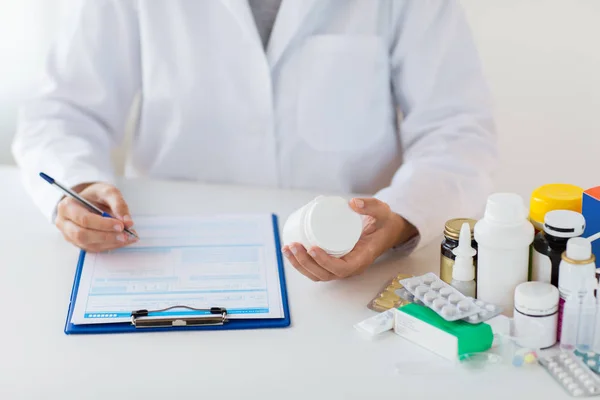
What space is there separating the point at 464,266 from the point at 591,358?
156mm

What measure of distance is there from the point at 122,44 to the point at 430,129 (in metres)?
0.53

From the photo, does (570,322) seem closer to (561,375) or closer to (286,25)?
(561,375)

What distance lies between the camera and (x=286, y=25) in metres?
1.23

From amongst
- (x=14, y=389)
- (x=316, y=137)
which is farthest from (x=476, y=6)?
(x=14, y=389)

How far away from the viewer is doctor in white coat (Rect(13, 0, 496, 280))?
3.97 ft

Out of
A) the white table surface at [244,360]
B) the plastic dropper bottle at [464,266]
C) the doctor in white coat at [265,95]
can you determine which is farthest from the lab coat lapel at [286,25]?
the plastic dropper bottle at [464,266]

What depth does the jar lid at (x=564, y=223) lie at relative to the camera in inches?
30.3

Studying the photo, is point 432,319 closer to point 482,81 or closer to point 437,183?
point 437,183

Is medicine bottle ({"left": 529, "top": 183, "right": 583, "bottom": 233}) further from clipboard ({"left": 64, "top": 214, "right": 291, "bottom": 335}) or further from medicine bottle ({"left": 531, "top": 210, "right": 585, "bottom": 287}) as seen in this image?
clipboard ({"left": 64, "top": 214, "right": 291, "bottom": 335})

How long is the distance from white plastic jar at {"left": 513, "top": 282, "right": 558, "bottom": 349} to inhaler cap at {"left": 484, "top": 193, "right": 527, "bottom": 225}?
7 centimetres

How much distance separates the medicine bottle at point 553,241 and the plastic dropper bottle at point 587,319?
0.03 meters

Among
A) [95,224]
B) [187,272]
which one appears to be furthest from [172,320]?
[95,224]

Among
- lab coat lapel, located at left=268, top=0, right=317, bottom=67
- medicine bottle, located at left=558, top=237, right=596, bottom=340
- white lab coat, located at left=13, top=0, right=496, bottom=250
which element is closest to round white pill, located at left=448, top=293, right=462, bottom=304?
medicine bottle, located at left=558, top=237, right=596, bottom=340

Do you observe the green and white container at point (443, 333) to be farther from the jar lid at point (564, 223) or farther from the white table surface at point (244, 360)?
the jar lid at point (564, 223)
